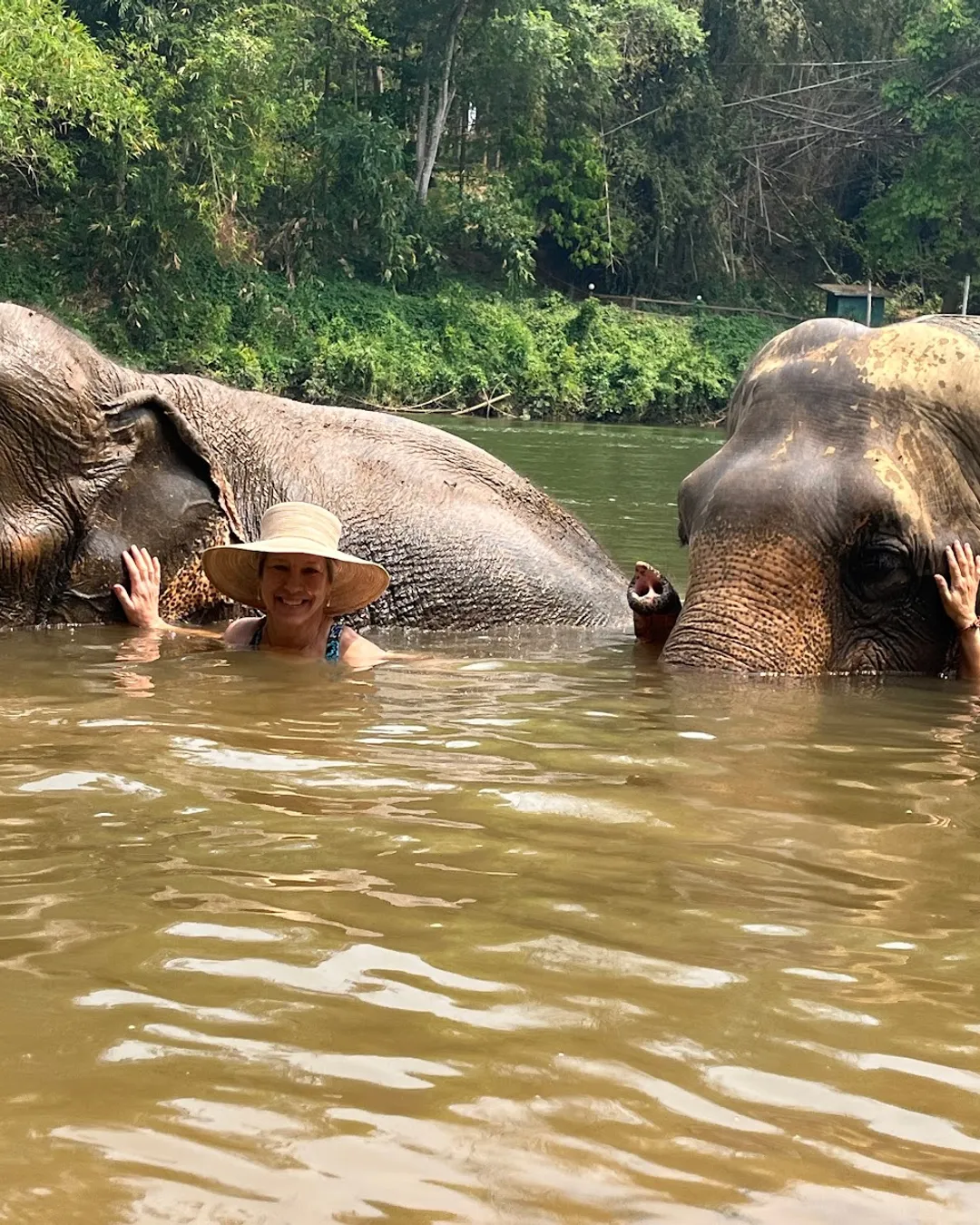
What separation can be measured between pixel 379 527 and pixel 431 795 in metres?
3.04

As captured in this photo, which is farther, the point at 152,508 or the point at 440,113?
the point at 440,113

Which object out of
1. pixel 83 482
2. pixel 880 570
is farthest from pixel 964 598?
pixel 83 482

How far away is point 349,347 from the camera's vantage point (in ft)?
113

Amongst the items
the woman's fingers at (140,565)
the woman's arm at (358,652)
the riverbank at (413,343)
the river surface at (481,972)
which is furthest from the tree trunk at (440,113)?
the river surface at (481,972)

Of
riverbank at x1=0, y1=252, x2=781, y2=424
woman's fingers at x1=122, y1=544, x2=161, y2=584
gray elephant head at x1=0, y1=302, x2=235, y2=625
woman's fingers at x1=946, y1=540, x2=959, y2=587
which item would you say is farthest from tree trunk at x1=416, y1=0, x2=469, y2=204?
woman's fingers at x1=946, y1=540, x2=959, y2=587

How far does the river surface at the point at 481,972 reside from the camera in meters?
1.57

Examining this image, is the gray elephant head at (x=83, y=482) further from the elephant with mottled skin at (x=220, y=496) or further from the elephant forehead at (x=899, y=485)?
the elephant forehead at (x=899, y=485)

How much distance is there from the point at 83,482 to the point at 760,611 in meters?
2.38

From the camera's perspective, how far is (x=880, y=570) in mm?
5070

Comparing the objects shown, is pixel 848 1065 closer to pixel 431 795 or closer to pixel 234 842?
pixel 234 842

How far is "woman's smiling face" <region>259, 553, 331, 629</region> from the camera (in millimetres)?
5059

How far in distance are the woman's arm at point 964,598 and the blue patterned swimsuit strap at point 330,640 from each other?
1.90 m

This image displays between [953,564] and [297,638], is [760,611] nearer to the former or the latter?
[953,564]

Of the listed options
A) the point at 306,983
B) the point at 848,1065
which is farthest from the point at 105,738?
the point at 848,1065
